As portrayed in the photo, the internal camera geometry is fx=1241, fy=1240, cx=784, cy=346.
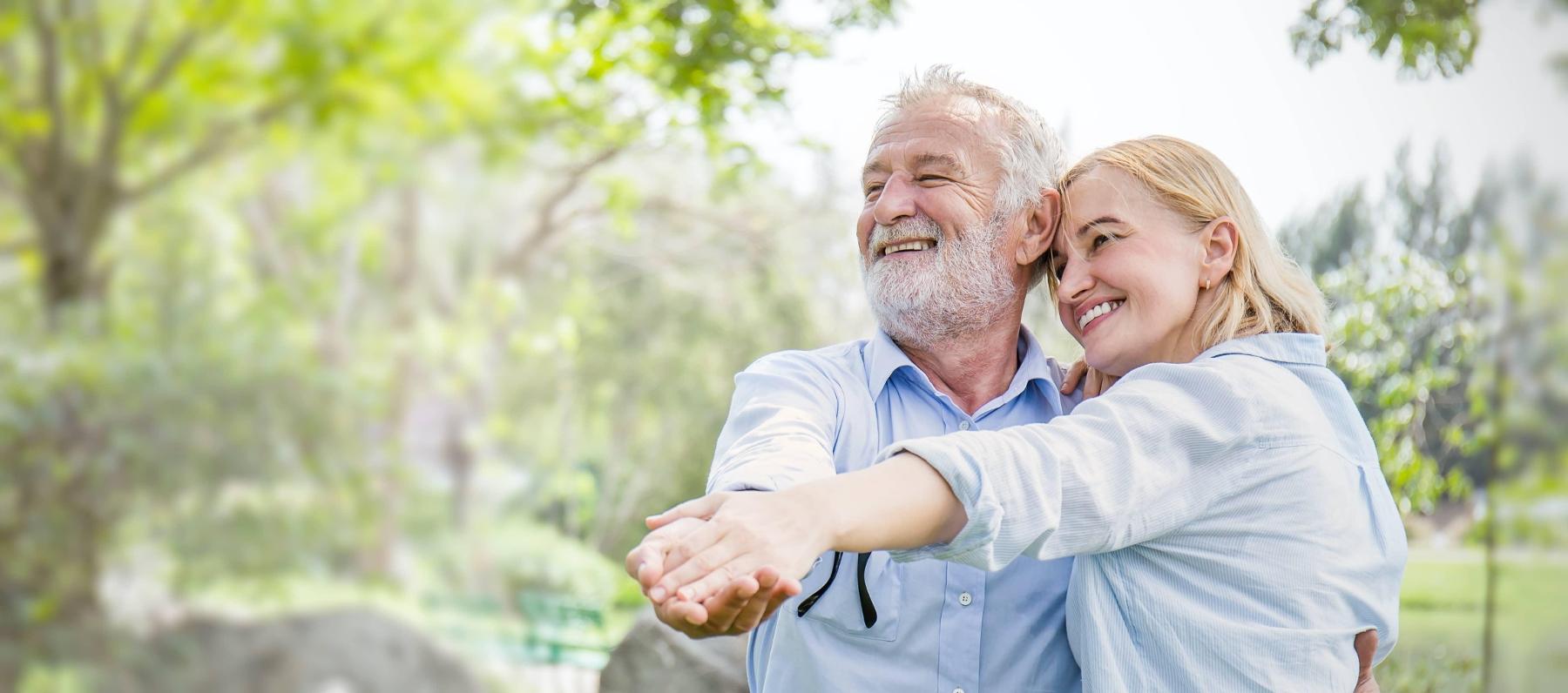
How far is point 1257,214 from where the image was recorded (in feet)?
3.87

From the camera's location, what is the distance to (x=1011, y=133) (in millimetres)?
1482

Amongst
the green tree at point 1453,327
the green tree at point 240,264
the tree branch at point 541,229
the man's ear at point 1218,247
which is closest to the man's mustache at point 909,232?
the man's ear at point 1218,247

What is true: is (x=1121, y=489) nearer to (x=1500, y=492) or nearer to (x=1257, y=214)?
(x=1257, y=214)

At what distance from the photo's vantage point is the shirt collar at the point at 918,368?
4.65ft

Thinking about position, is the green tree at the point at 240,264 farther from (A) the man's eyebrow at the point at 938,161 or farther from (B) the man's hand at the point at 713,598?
(B) the man's hand at the point at 713,598

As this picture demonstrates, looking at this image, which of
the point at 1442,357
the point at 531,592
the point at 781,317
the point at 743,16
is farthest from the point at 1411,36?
the point at 531,592

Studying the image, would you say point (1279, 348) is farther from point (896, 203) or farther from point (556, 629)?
point (556, 629)

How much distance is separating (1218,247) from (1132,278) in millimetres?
81

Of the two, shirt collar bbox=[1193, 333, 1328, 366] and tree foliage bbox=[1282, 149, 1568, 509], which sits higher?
shirt collar bbox=[1193, 333, 1328, 366]

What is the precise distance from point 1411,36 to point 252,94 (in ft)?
16.2

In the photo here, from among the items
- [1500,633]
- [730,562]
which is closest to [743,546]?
[730,562]

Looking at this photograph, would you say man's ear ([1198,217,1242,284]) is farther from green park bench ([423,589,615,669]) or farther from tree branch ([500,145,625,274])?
tree branch ([500,145,625,274])

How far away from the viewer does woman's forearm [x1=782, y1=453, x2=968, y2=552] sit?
2.66 ft

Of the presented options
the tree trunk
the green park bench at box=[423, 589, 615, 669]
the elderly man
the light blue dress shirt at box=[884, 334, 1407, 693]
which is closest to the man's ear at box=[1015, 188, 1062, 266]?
the elderly man
